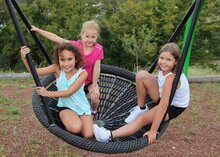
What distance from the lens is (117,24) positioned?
42.0 feet

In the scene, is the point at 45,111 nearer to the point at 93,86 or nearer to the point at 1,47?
the point at 93,86

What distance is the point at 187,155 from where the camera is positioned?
11.2 ft

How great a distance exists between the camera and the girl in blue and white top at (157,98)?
7.34ft

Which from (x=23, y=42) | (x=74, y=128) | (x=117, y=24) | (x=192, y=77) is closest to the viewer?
(x=23, y=42)

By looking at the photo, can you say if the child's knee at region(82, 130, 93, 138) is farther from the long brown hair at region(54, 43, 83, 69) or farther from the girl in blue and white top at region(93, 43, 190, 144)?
the long brown hair at region(54, 43, 83, 69)

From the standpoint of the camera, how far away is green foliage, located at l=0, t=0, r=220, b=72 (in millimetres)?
12812

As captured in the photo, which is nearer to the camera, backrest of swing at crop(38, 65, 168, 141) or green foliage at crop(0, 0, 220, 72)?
backrest of swing at crop(38, 65, 168, 141)

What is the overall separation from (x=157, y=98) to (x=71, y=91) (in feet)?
1.85

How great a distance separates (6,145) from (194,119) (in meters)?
2.08

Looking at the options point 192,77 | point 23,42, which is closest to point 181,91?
point 23,42

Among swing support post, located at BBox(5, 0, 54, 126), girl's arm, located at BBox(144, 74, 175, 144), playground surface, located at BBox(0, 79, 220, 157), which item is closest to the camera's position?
swing support post, located at BBox(5, 0, 54, 126)

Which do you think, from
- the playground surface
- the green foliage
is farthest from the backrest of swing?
the green foliage

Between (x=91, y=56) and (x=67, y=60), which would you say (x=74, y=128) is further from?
(x=91, y=56)

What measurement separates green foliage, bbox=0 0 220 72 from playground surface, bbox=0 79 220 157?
6912mm
